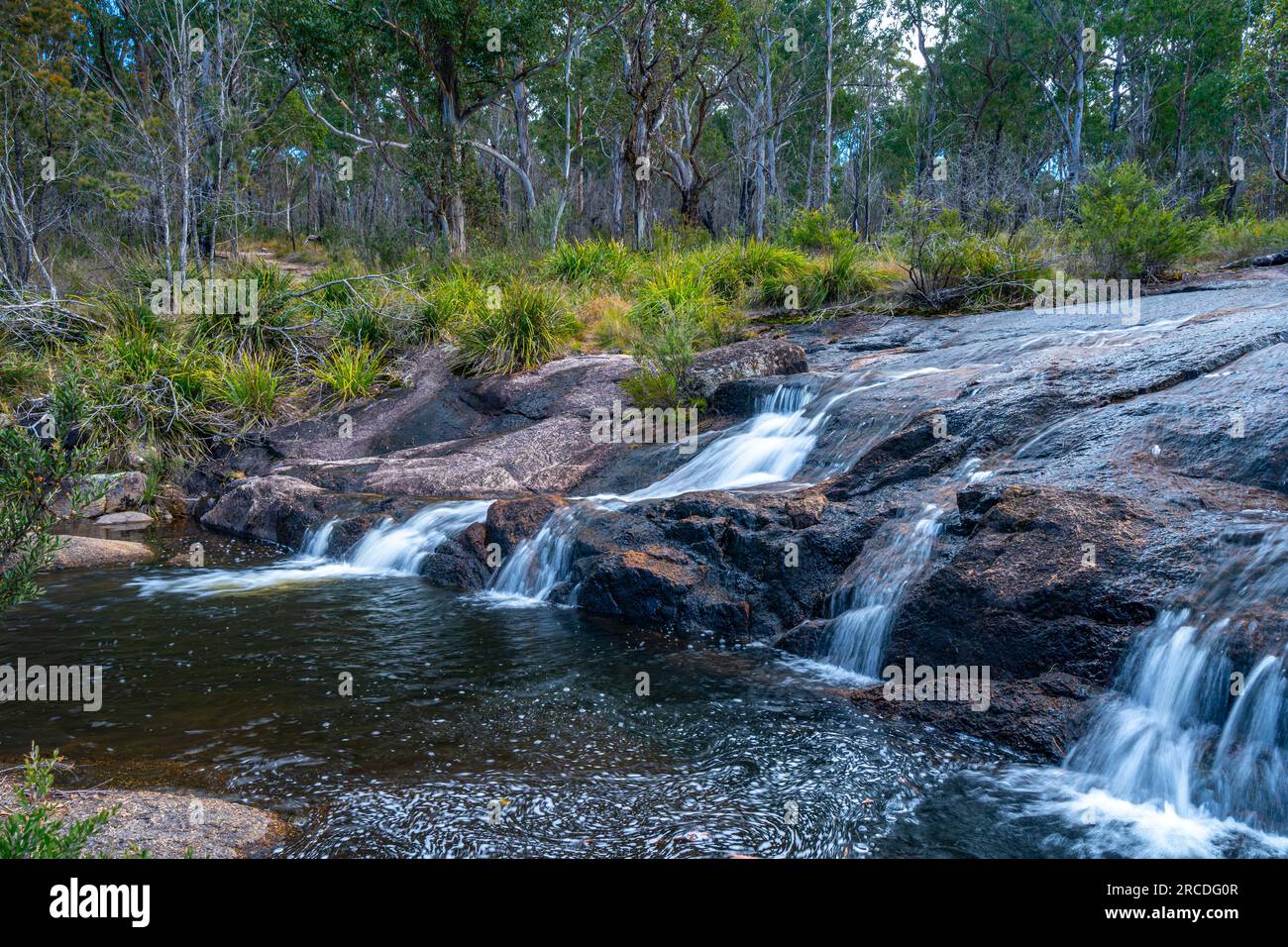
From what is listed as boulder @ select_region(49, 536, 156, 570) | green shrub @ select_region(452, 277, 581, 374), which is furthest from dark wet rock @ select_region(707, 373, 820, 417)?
boulder @ select_region(49, 536, 156, 570)

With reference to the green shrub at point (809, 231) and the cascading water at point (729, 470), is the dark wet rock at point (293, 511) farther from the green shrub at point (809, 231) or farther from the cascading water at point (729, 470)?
the green shrub at point (809, 231)

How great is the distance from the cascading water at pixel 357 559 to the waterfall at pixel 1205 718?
6.02 metres

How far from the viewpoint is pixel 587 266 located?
54.4 ft

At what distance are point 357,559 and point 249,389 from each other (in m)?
4.97

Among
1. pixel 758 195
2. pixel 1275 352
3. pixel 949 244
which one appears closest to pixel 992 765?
pixel 1275 352

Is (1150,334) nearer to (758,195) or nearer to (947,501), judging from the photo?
(947,501)

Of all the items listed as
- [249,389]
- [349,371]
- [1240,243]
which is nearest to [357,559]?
[249,389]

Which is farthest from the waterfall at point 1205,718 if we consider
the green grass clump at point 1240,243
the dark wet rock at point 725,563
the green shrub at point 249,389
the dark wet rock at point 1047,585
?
the green grass clump at point 1240,243

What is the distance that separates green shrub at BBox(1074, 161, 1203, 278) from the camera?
12.8 m

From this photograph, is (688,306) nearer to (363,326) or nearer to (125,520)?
(363,326)

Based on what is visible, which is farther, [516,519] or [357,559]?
[357,559]

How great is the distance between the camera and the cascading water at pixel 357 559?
8.14m

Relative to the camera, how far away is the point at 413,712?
5.06 meters

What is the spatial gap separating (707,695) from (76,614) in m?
5.31
